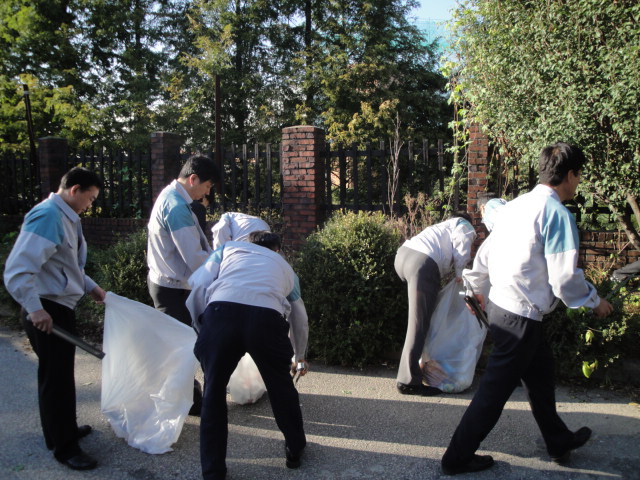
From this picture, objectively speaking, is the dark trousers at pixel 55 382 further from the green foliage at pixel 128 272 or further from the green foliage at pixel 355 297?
the green foliage at pixel 128 272

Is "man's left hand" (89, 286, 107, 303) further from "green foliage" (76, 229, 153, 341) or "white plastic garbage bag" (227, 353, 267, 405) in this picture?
"green foliage" (76, 229, 153, 341)

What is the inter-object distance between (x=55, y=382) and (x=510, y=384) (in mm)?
2691

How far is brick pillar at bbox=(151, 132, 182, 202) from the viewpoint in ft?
28.8

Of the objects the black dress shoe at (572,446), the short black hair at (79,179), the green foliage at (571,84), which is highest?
the green foliage at (571,84)

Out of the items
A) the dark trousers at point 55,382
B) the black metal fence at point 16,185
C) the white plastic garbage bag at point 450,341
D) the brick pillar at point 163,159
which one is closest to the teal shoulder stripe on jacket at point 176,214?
the dark trousers at point 55,382

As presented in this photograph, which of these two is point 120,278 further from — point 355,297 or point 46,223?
point 46,223

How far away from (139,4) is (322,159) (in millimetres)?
15818

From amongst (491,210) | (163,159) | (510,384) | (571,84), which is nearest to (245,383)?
(510,384)

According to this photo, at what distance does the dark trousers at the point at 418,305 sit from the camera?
4.36 metres

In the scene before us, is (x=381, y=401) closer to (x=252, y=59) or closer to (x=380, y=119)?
(x=380, y=119)

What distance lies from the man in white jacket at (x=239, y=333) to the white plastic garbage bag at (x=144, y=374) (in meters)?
0.60

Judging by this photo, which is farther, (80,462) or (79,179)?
(79,179)

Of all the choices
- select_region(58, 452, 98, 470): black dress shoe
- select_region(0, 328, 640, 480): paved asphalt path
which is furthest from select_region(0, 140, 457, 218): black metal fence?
select_region(58, 452, 98, 470): black dress shoe

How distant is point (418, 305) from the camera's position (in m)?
4.38
